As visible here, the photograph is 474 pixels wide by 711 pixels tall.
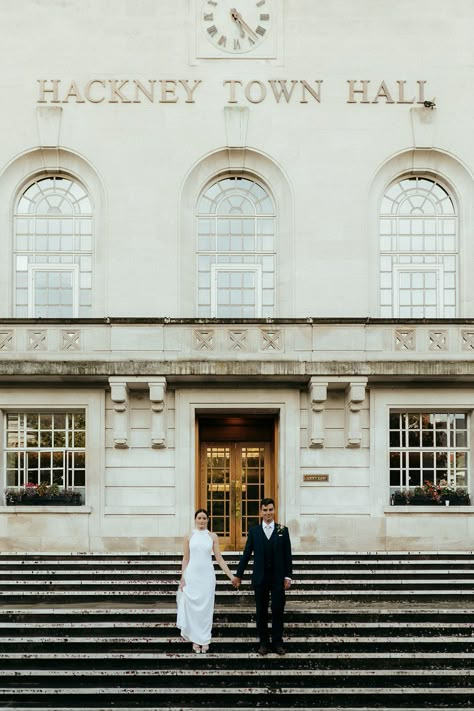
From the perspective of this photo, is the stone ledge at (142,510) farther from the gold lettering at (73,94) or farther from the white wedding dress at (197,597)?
the gold lettering at (73,94)

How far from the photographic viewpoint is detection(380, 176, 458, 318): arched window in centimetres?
2102

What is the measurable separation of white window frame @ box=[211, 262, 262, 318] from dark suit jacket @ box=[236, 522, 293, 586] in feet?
30.5

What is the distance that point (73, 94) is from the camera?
2045 cm

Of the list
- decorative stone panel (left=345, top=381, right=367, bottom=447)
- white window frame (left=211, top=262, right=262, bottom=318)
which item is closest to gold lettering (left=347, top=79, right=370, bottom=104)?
white window frame (left=211, top=262, right=262, bottom=318)

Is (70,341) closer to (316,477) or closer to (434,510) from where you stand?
(316,477)

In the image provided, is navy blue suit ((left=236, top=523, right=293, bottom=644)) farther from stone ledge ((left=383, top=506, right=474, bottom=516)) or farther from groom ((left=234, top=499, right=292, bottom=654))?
stone ledge ((left=383, top=506, right=474, bottom=516))

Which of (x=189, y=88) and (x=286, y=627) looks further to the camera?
(x=189, y=88)

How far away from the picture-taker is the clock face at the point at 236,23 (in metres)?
20.7

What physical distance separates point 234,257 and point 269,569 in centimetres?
1042

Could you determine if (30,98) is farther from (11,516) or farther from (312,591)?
(312,591)

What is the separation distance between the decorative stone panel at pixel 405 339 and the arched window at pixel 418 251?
1381mm

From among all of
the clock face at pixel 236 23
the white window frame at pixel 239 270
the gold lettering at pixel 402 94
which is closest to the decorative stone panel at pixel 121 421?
the white window frame at pixel 239 270

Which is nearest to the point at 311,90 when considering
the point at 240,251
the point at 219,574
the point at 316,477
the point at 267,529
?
the point at 240,251

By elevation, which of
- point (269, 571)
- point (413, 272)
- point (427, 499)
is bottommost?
point (269, 571)
